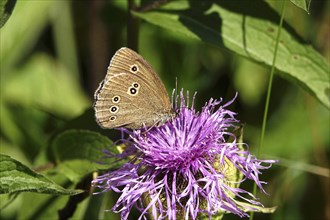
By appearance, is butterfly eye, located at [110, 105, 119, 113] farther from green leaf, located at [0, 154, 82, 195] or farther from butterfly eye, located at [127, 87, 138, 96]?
green leaf, located at [0, 154, 82, 195]

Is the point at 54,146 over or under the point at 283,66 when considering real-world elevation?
under

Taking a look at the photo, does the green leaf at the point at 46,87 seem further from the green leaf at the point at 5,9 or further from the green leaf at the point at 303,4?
the green leaf at the point at 303,4

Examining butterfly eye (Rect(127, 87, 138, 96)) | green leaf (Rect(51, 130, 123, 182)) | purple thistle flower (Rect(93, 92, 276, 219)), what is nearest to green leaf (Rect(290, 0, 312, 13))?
purple thistle flower (Rect(93, 92, 276, 219))

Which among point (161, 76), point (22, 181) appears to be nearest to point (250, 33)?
point (22, 181)

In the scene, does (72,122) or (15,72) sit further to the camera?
(15,72)

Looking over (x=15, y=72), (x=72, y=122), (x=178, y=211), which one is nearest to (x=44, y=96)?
(x=15, y=72)

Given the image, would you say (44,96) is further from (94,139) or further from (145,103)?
(145,103)

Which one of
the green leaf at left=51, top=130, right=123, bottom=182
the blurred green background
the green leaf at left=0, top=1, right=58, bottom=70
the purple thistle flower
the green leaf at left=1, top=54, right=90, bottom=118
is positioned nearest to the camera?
the purple thistle flower

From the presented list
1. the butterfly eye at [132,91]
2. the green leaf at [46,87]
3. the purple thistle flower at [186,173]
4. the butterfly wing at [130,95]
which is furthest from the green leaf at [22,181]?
the green leaf at [46,87]
